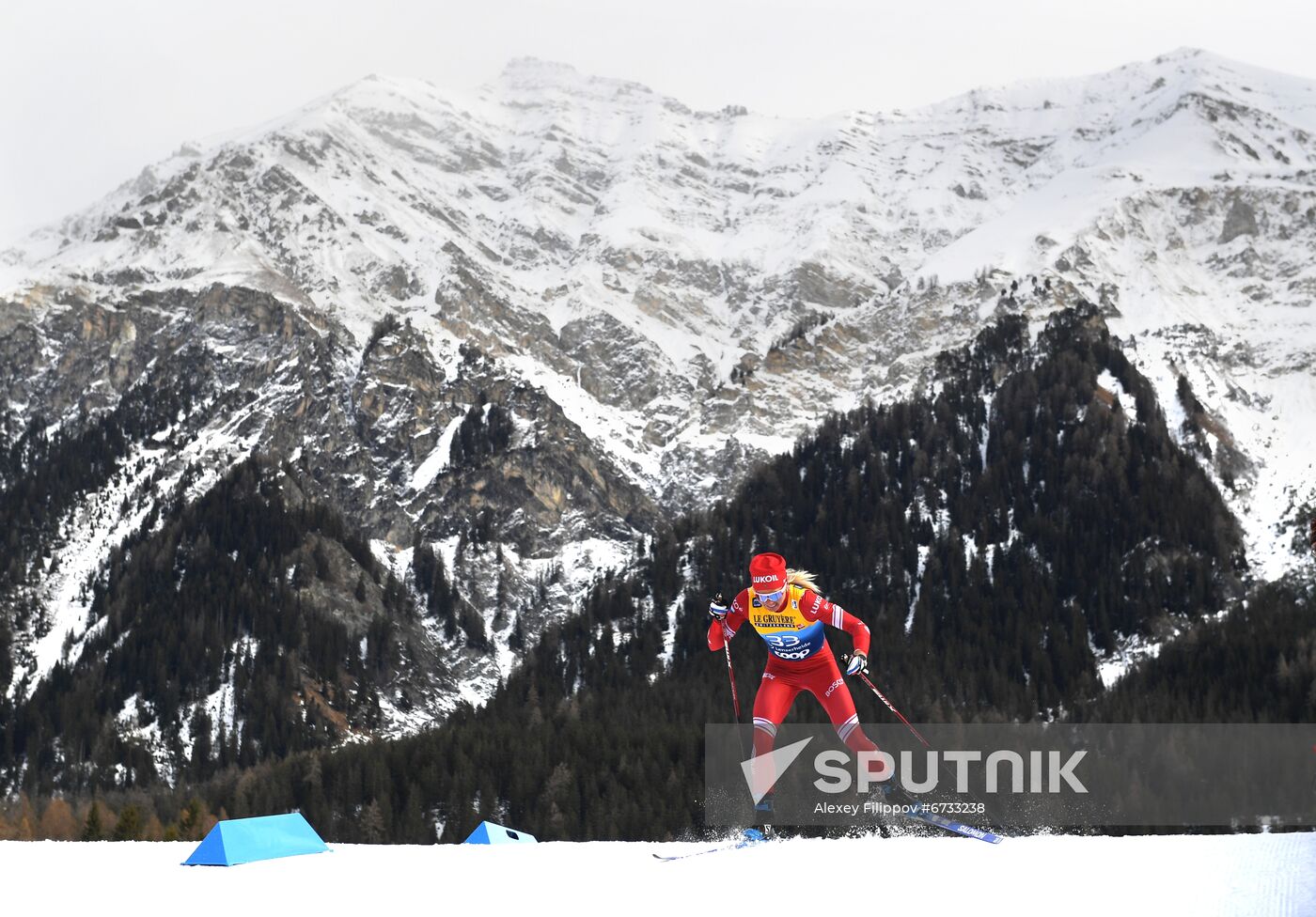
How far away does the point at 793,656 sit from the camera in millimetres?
25922

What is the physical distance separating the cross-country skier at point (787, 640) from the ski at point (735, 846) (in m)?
2.31

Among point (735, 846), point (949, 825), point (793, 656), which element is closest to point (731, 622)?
point (793, 656)

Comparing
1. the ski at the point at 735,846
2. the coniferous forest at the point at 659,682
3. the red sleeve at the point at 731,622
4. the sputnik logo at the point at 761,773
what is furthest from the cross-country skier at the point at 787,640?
the coniferous forest at the point at 659,682

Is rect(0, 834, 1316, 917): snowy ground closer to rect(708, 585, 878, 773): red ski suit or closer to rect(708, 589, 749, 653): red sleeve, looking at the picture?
rect(708, 585, 878, 773): red ski suit

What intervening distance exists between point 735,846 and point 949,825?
341 centimetres

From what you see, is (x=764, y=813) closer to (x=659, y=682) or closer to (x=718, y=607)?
(x=718, y=607)

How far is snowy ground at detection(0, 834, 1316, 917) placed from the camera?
16.7 m

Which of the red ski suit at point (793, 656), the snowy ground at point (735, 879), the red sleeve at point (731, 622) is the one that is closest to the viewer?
the snowy ground at point (735, 879)

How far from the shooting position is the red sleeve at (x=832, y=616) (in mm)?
24719

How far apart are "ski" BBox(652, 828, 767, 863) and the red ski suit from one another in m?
2.33

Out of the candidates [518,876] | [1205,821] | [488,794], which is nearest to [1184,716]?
[1205,821]

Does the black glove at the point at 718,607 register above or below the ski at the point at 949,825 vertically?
above

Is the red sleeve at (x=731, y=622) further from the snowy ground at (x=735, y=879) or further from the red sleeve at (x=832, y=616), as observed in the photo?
the snowy ground at (x=735, y=879)

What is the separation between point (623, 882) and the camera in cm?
1859
